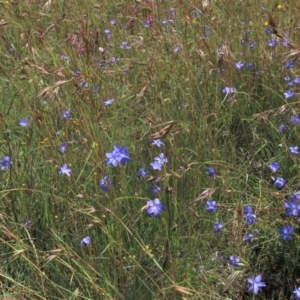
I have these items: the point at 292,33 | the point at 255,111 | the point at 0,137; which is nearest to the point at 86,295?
the point at 0,137

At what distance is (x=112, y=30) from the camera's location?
3.08 m

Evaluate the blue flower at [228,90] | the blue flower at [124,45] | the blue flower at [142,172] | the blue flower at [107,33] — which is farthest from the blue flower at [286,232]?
the blue flower at [107,33]

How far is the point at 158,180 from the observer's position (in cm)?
163

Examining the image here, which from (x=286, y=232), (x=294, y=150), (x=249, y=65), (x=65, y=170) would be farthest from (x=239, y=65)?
(x=65, y=170)

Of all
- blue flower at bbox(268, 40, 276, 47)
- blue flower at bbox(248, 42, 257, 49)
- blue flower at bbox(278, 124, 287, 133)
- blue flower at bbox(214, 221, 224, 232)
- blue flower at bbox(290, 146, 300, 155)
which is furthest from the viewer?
blue flower at bbox(248, 42, 257, 49)

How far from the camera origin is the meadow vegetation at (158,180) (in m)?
1.62

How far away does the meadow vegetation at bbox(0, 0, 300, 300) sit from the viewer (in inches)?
63.9

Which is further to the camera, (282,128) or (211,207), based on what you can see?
(282,128)

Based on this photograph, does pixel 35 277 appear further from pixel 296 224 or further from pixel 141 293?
pixel 296 224

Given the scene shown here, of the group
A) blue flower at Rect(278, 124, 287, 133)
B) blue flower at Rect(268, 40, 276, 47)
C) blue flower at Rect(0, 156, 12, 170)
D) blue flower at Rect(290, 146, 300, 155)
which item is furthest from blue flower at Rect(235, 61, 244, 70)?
blue flower at Rect(0, 156, 12, 170)

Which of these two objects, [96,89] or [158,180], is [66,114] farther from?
[158,180]

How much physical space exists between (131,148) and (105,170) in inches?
14.3

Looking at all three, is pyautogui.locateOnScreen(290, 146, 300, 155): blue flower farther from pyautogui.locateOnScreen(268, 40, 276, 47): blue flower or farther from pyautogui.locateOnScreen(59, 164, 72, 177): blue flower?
pyautogui.locateOnScreen(59, 164, 72, 177): blue flower

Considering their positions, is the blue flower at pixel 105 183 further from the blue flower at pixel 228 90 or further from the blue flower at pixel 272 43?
the blue flower at pixel 272 43
